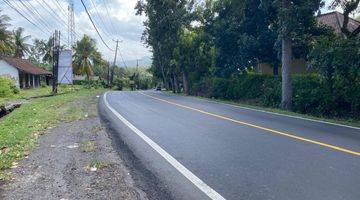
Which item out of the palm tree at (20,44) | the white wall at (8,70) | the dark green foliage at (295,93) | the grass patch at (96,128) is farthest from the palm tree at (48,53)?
the grass patch at (96,128)

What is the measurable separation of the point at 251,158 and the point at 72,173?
334 centimetres

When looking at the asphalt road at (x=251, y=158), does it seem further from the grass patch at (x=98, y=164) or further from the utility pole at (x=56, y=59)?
the utility pole at (x=56, y=59)

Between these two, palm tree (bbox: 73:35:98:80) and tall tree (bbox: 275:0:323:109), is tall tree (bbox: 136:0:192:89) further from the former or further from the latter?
palm tree (bbox: 73:35:98:80)

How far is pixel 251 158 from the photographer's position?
342 inches

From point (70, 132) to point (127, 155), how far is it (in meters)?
4.58

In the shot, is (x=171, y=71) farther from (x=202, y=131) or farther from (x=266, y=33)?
(x=202, y=131)

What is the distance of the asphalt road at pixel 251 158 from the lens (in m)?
A: 6.54

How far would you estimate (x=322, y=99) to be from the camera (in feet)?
68.9

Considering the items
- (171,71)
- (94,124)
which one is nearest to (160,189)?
(94,124)

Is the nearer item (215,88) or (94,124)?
(94,124)

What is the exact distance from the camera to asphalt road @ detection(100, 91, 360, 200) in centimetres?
654

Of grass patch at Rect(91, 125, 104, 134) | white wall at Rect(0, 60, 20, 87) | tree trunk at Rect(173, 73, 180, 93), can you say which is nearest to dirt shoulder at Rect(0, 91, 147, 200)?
grass patch at Rect(91, 125, 104, 134)

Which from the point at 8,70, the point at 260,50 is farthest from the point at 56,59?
the point at 260,50

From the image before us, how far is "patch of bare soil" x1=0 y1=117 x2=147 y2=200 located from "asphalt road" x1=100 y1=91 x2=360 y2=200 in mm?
658
